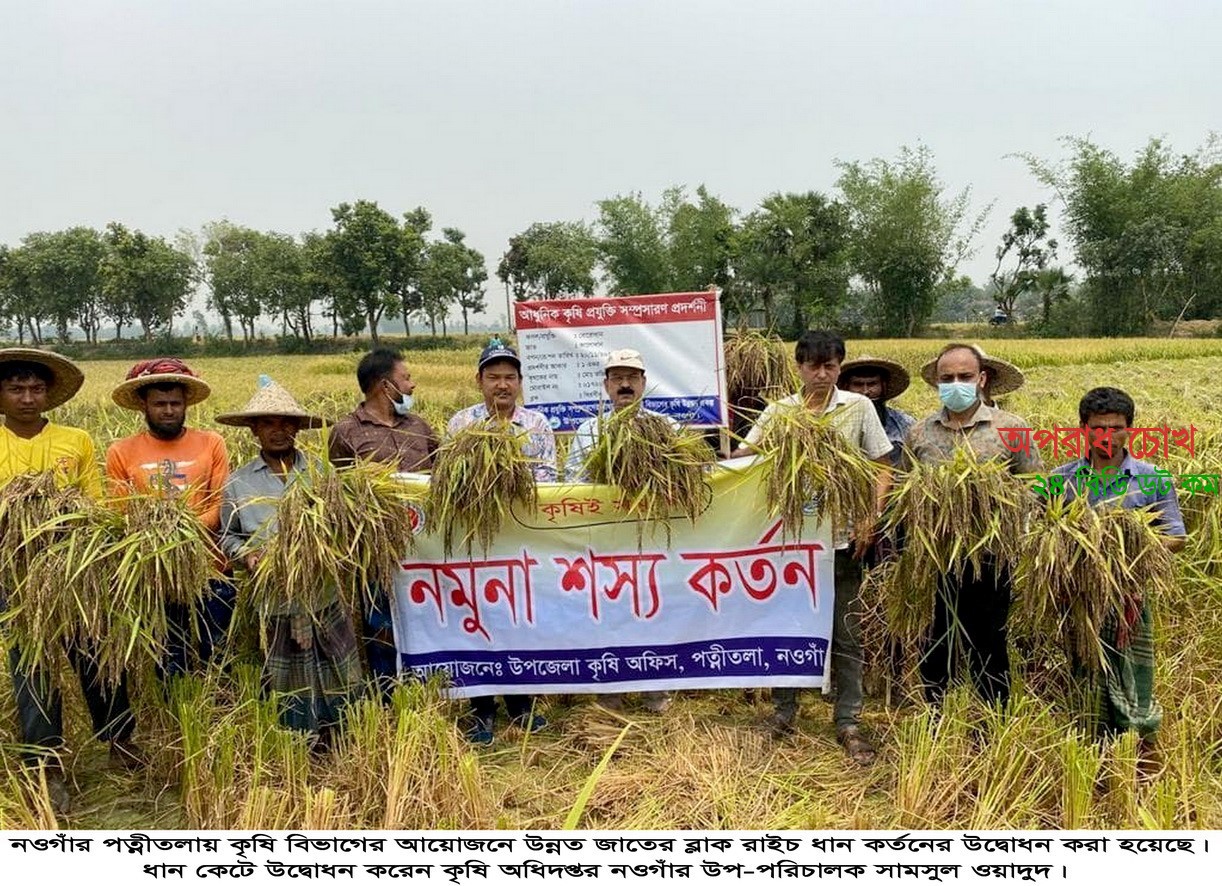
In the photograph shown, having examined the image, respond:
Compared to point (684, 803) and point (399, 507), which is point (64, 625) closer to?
point (399, 507)

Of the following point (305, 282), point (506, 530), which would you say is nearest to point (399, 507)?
point (506, 530)

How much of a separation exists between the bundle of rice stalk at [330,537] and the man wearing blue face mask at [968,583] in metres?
2.18

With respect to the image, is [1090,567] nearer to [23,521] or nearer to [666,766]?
[666,766]

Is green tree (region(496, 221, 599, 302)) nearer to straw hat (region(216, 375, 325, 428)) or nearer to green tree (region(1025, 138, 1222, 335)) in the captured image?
green tree (region(1025, 138, 1222, 335))

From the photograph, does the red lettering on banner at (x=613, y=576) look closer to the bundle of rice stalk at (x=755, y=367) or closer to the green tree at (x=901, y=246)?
the bundle of rice stalk at (x=755, y=367)

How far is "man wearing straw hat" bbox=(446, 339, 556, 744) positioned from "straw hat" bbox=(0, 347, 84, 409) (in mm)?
1772

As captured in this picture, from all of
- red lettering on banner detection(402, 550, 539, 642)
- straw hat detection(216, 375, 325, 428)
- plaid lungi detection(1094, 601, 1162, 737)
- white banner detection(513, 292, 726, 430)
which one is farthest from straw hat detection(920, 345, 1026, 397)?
straw hat detection(216, 375, 325, 428)

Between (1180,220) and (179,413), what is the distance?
5017 centimetres

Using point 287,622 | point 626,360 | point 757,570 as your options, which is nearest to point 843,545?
point 757,570

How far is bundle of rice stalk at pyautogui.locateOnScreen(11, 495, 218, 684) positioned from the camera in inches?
108

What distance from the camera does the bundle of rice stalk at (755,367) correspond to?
499 centimetres

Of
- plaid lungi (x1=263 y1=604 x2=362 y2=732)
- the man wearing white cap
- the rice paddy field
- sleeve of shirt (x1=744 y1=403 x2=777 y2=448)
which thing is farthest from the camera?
the man wearing white cap

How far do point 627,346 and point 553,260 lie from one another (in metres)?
50.5
